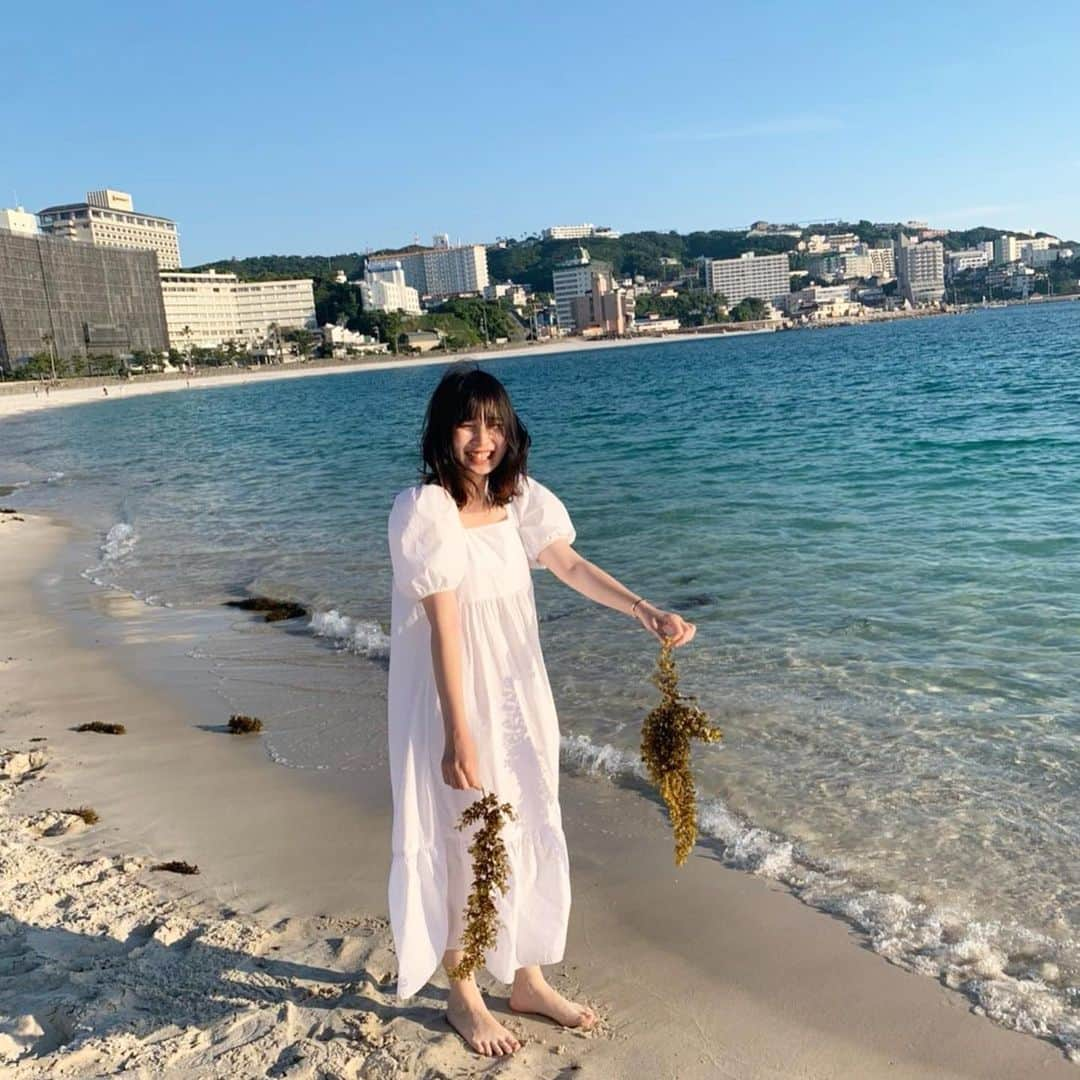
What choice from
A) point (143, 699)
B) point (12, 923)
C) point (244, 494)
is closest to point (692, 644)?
point (143, 699)

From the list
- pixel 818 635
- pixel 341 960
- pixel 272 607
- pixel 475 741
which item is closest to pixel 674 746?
pixel 475 741

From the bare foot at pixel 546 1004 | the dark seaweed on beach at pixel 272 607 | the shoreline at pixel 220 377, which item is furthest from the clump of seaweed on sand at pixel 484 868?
the shoreline at pixel 220 377

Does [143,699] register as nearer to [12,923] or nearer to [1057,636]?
[12,923]

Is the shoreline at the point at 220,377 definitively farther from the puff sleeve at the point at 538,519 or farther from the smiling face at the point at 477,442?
the smiling face at the point at 477,442

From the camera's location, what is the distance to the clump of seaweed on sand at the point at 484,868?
297 cm

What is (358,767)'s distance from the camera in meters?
6.08

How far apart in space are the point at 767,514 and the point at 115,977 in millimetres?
12722

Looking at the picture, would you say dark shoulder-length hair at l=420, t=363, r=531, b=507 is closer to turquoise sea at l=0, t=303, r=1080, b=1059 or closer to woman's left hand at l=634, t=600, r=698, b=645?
woman's left hand at l=634, t=600, r=698, b=645

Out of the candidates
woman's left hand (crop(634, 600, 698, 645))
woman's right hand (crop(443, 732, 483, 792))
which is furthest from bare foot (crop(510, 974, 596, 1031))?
woman's left hand (crop(634, 600, 698, 645))

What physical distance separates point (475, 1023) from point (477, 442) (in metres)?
1.84

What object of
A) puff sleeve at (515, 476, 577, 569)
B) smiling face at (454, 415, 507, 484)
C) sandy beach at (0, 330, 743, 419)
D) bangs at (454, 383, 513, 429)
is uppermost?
bangs at (454, 383, 513, 429)

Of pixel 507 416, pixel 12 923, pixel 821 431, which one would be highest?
pixel 507 416

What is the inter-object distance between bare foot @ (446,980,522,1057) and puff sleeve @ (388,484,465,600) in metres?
1.38

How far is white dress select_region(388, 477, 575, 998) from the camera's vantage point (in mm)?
3041
